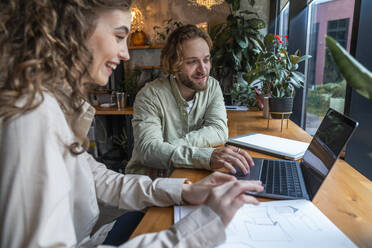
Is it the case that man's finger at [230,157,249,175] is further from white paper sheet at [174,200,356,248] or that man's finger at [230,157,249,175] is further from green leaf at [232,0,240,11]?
green leaf at [232,0,240,11]

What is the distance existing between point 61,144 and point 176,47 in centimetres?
125

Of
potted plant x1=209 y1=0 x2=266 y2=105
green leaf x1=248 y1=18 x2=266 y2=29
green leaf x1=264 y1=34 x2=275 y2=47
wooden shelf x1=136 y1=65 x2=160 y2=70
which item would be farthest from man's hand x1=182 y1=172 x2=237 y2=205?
wooden shelf x1=136 y1=65 x2=160 y2=70

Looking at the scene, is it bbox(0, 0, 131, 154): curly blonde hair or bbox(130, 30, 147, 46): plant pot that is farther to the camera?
bbox(130, 30, 147, 46): plant pot

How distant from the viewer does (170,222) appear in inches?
24.3

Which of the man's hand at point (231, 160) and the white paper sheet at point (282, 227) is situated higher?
the man's hand at point (231, 160)

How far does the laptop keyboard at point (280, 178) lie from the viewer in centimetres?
72

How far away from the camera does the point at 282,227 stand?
22.5 inches

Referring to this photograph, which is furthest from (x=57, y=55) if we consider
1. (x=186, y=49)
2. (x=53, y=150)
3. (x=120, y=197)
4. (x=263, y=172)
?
(x=186, y=49)

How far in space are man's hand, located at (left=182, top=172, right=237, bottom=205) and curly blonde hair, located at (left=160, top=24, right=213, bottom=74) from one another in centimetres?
100

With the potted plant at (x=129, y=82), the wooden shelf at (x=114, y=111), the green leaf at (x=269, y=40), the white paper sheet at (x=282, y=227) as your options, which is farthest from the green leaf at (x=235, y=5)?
the white paper sheet at (x=282, y=227)

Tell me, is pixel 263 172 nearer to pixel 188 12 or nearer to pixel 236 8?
pixel 236 8

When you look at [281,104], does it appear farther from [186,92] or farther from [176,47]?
[176,47]

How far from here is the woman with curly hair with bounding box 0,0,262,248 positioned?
0.41m

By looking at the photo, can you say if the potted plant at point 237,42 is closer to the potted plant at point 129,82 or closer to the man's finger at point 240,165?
the potted plant at point 129,82
